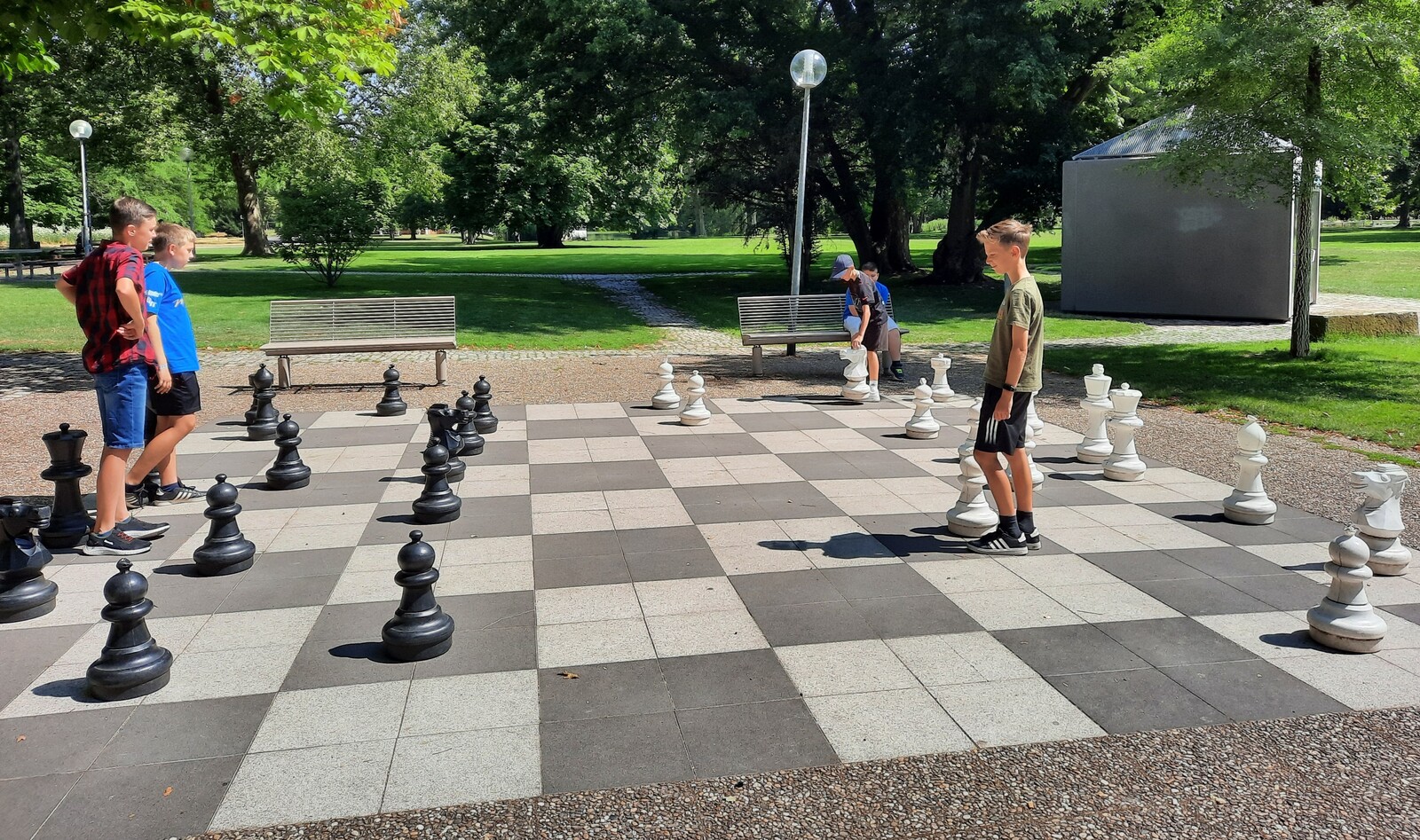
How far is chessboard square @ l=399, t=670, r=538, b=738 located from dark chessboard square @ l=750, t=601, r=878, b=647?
3.95 ft

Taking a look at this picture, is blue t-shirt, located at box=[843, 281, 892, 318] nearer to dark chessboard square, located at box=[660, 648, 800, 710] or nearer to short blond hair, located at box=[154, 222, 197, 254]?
short blond hair, located at box=[154, 222, 197, 254]

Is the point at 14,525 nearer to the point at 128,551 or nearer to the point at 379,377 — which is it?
the point at 128,551

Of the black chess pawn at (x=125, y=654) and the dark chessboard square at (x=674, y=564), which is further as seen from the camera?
the dark chessboard square at (x=674, y=564)

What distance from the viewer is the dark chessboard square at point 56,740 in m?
3.64

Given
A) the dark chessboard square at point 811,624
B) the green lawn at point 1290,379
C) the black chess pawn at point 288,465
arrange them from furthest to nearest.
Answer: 1. the green lawn at point 1290,379
2. the black chess pawn at point 288,465
3. the dark chessboard square at point 811,624

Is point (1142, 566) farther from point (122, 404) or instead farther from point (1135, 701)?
point (122, 404)

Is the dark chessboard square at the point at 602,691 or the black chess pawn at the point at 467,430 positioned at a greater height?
the black chess pawn at the point at 467,430

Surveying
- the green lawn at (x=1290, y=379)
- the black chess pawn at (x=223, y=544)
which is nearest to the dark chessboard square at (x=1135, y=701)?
the black chess pawn at (x=223, y=544)

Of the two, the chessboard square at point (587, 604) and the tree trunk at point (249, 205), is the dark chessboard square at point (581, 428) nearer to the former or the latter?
the chessboard square at point (587, 604)

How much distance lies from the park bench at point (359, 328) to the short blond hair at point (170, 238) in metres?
5.55

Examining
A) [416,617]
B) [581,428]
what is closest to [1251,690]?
[416,617]

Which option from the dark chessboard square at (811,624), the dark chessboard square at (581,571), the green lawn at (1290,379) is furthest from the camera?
the green lawn at (1290,379)

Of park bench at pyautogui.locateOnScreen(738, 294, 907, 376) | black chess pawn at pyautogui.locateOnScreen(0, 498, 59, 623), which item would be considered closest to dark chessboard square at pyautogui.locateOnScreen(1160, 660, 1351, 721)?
black chess pawn at pyautogui.locateOnScreen(0, 498, 59, 623)

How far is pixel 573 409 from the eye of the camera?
11.1 meters
